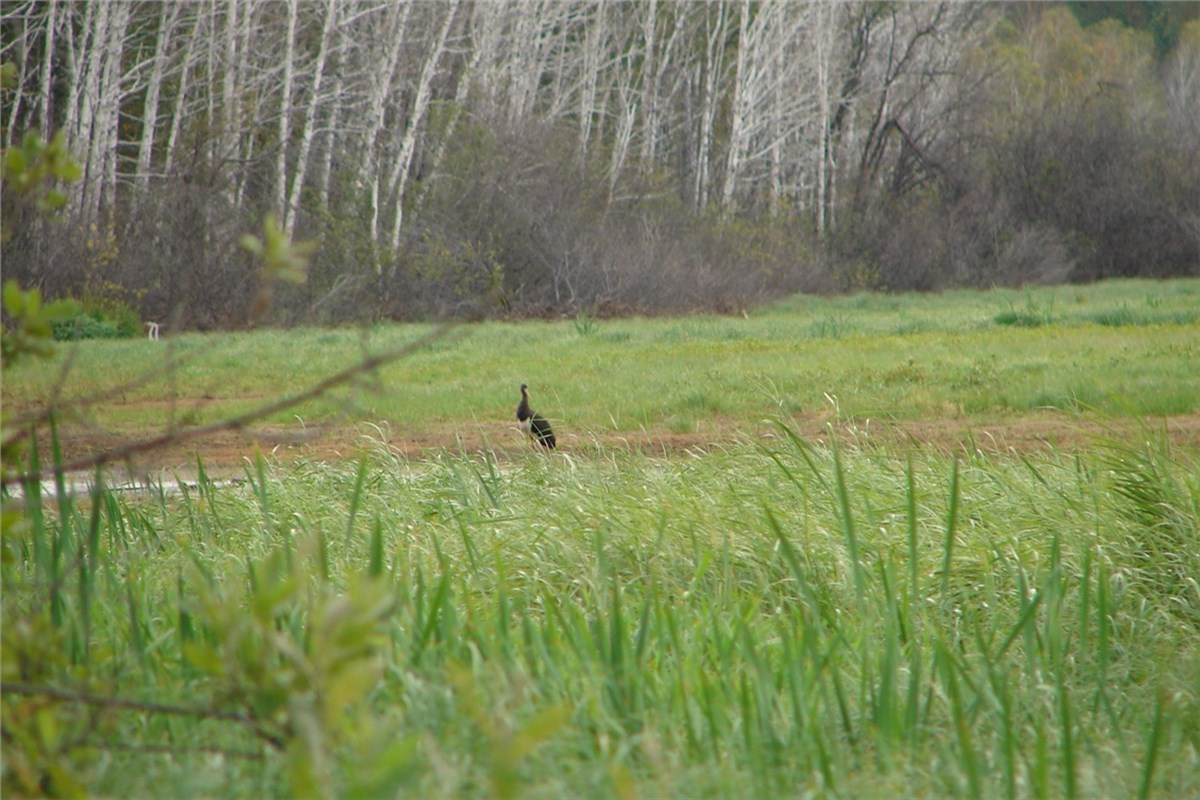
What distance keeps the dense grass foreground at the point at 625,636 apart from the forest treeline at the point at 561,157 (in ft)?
26.5

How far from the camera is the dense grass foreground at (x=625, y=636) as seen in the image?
2018 mm

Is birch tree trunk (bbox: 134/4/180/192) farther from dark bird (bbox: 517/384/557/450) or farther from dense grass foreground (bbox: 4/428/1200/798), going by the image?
dense grass foreground (bbox: 4/428/1200/798)

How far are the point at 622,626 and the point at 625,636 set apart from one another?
0.09 m

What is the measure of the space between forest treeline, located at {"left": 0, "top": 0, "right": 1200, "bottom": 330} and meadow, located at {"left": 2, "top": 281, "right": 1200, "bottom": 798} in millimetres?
7882

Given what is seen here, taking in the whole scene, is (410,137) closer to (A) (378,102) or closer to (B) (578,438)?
(A) (378,102)

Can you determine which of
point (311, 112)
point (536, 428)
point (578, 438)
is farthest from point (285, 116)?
point (536, 428)

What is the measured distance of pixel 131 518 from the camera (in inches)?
178

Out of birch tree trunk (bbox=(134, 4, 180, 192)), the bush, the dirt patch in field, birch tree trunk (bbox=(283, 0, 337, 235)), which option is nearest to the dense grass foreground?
the dirt patch in field

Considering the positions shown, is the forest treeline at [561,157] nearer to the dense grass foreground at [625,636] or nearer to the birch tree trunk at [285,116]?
the birch tree trunk at [285,116]

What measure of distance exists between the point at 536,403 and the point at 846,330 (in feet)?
22.8

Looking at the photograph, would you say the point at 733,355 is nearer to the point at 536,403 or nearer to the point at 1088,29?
the point at 536,403

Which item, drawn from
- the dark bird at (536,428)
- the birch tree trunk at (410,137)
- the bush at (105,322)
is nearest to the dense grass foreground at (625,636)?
the dark bird at (536,428)

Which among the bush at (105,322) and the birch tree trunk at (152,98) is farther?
the birch tree trunk at (152,98)

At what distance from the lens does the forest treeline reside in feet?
67.7
